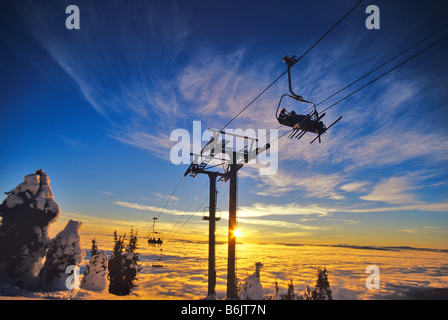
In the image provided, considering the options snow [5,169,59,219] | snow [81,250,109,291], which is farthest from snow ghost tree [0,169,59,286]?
snow [81,250,109,291]

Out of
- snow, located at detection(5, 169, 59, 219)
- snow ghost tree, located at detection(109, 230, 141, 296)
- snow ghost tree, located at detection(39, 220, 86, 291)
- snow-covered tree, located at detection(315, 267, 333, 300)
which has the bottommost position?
snow-covered tree, located at detection(315, 267, 333, 300)

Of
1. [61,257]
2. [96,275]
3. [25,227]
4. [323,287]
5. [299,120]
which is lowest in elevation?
[323,287]

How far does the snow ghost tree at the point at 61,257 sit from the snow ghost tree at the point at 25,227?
0.77 meters

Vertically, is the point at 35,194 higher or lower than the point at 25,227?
higher

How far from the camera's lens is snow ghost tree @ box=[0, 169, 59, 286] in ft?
55.6

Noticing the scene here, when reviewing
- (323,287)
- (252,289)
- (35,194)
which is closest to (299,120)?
(35,194)

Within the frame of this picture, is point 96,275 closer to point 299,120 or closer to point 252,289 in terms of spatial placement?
point 252,289

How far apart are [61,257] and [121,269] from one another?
81.0ft

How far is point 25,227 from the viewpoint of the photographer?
1780 centimetres

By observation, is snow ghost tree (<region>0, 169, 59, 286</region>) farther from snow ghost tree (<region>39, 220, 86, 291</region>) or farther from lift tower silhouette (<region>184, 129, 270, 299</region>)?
lift tower silhouette (<region>184, 129, 270, 299</region>)

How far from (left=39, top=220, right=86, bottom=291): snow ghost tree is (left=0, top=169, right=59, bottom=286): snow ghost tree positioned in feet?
2.52

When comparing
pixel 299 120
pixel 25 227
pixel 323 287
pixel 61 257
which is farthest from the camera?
pixel 323 287
